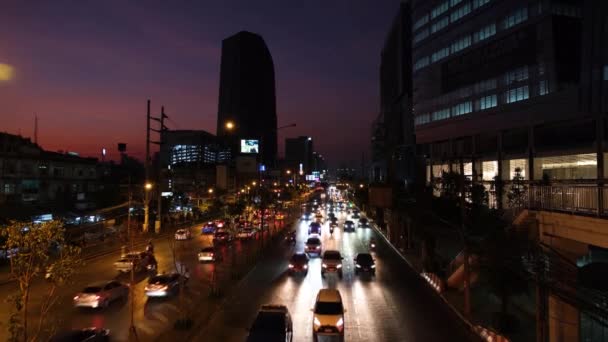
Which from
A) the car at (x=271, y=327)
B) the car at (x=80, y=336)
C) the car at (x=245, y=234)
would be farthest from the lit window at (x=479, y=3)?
the car at (x=80, y=336)

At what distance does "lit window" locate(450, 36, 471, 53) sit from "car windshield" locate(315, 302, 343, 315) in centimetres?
6475

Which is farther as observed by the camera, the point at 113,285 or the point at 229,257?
the point at 229,257

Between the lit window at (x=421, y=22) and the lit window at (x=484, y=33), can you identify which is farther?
the lit window at (x=421, y=22)

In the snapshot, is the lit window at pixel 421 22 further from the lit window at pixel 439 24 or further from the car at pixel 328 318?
the car at pixel 328 318

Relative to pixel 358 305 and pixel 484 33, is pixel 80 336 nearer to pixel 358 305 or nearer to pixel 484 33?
pixel 358 305

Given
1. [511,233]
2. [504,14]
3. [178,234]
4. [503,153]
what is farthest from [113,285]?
[504,14]

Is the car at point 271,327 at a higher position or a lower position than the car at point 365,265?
higher

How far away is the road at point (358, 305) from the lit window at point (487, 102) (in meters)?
42.4

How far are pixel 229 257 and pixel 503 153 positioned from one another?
44372 millimetres

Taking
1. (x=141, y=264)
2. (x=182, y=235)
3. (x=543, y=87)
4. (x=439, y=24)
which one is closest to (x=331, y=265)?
(x=141, y=264)

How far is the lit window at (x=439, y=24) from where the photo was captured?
76312mm

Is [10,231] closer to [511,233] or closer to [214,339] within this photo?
[214,339]

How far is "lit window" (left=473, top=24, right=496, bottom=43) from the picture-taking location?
216 feet

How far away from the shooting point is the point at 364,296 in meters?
23.3
